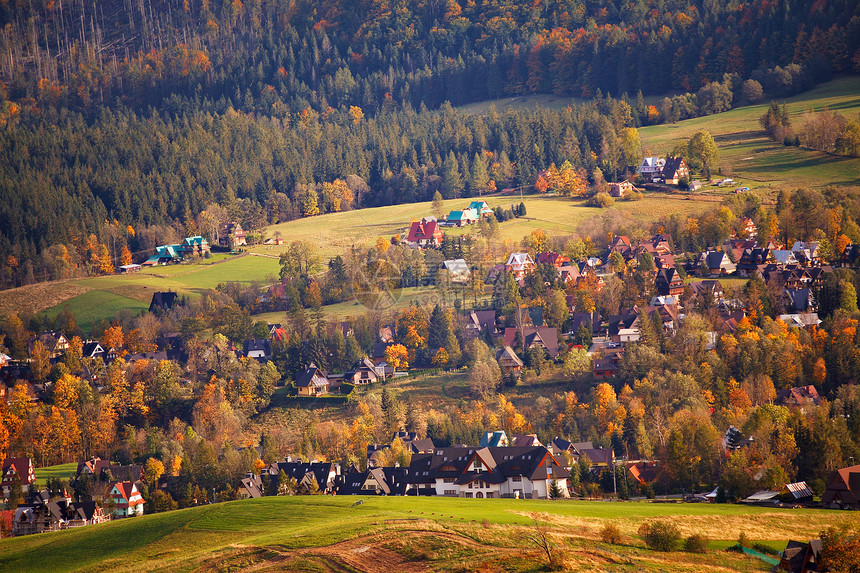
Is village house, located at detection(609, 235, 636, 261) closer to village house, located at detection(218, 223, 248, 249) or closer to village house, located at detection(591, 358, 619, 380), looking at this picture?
village house, located at detection(591, 358, 619, 380)

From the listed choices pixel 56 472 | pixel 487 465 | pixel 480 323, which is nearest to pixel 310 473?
pixel 487 465

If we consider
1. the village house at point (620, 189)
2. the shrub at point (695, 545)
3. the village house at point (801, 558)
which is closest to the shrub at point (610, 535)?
the shrub at point (695, 545)

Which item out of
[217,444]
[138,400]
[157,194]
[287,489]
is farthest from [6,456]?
[157,194]

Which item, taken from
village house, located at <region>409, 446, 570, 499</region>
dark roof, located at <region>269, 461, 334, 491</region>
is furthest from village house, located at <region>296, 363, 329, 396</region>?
village house, located at <region>409, 446, 570, 499</region>

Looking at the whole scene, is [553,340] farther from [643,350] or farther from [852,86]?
[852,86]

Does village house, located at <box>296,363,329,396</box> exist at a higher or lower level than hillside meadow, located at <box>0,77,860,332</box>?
lower

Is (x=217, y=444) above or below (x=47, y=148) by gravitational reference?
below
